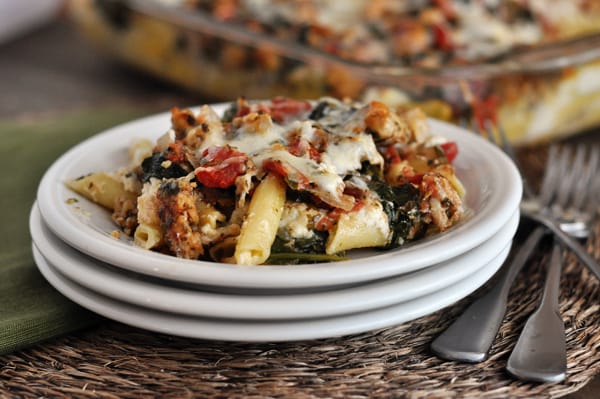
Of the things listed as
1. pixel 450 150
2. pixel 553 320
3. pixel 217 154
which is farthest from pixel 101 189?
pixel 553 320

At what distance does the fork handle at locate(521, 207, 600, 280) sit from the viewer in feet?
7.21

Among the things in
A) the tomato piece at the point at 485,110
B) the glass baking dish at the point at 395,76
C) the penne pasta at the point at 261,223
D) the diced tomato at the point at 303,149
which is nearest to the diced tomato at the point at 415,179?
the diced tomato at the point at 303,149

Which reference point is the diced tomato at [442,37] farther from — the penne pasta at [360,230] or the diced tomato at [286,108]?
the penne pasta at [360,230]

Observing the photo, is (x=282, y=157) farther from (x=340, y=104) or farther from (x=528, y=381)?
(x=528, y=381)

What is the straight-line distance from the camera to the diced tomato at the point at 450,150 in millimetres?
2248

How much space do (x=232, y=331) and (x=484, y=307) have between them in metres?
0.69

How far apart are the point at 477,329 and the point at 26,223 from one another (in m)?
1.51

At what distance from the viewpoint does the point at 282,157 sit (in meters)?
1.85

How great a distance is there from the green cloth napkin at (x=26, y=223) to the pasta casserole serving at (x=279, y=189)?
10.8 inches

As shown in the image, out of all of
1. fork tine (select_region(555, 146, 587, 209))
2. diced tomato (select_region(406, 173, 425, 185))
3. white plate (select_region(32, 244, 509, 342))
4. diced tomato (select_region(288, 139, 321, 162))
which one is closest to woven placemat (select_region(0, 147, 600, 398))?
white plate (select_region(32, 244, 509, 342))

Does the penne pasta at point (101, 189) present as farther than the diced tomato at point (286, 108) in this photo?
No

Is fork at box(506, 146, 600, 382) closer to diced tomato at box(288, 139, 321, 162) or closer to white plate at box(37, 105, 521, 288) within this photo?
white plate at box(37, 105, 521, 288)

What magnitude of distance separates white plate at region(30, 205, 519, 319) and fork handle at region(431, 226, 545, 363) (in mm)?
175

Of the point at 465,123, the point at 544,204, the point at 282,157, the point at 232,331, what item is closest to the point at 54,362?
the point at 232,331
